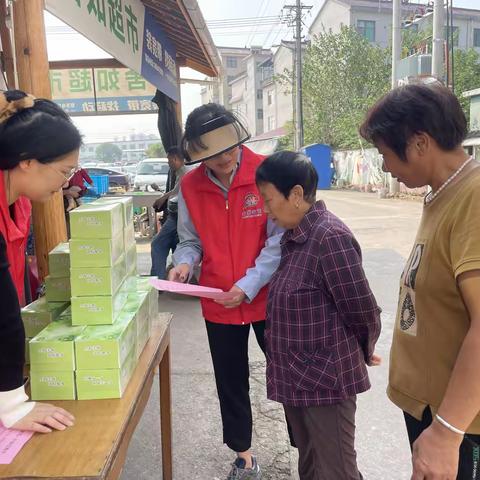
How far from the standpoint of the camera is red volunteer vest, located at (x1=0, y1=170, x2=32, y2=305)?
4.41 feet

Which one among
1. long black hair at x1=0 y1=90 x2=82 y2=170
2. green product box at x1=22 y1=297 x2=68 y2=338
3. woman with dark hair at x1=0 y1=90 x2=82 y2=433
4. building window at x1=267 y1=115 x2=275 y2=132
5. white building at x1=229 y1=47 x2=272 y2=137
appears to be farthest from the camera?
white building at x1=229 y1=47 x2=272 y2=137

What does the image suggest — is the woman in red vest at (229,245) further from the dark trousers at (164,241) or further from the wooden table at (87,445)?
the dark trousers at (164,241)

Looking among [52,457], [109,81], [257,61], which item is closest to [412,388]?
[52,457]

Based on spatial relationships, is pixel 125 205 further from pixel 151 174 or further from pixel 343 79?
pixel 343 79

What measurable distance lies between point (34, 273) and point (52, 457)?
1659 mm

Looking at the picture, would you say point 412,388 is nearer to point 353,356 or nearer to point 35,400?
point 353,356

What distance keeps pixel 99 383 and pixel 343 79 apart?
2315 cm

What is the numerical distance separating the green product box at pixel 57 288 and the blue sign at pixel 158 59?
2.82 m

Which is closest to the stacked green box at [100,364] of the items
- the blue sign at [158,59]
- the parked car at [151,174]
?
the blue sign at [158,59]

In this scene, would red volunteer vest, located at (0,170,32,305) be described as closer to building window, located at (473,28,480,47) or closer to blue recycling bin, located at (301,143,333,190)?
blue recycling bin, located at (301,143,333,190)

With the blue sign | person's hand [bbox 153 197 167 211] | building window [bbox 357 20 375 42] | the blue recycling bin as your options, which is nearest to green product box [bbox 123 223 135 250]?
the blue sign

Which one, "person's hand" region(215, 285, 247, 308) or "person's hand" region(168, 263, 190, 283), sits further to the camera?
"person's hand" region(168, 263, 190, 283)

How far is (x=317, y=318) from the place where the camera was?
5.15 feet

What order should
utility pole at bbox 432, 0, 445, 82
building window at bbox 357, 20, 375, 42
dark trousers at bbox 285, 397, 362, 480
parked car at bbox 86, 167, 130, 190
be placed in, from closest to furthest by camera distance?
dark trousers at bbox 285, 397, 362, 480 → utility pole at bbox 432, 0, 445, 82 → parked car at bbox 86, 167, 130, 190 → building window at bbox 357, 20, 375, 42
